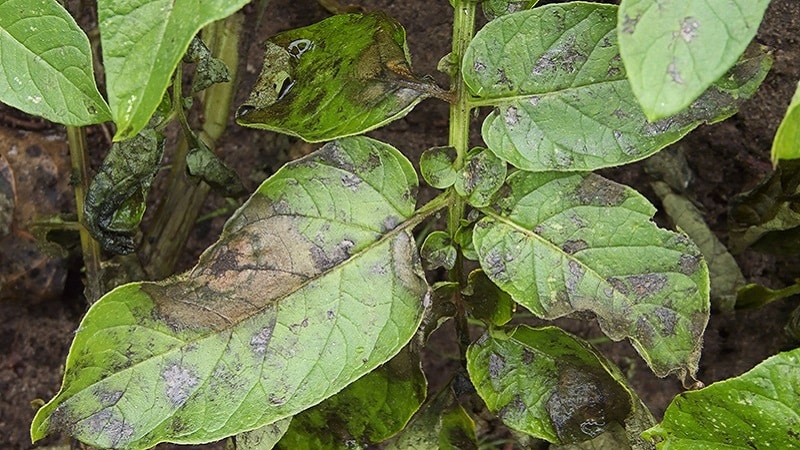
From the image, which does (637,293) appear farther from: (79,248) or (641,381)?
(79,248)

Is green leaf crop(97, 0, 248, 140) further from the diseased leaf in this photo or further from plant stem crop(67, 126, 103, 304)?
plant stem crop(67, 126, 103, 304)

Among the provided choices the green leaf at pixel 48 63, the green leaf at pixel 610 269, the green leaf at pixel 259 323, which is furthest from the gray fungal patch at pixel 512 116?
the green leaf at pixel 48 63

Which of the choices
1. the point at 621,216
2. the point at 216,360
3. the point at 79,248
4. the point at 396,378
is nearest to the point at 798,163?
the point at 621,216

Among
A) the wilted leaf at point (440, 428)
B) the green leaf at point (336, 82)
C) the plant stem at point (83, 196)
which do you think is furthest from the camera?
the plant stem at point (83, 196)

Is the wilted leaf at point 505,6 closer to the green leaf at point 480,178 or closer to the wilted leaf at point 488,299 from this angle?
the green leaf at point 480,178

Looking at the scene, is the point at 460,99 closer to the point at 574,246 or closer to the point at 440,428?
the point at 574,246

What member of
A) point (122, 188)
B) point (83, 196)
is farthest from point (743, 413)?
point (83, 196)

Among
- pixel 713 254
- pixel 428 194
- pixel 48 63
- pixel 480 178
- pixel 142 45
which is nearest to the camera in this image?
pixel 142 45
